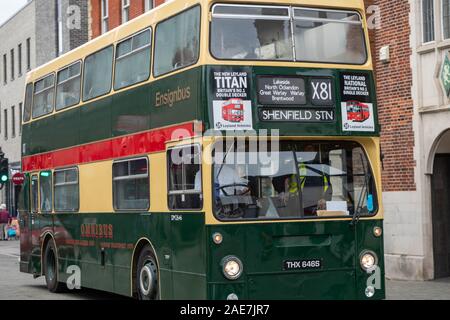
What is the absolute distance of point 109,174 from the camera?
14781mm

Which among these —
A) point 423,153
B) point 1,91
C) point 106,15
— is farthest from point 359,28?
point 1,91

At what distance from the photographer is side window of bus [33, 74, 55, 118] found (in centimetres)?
1806

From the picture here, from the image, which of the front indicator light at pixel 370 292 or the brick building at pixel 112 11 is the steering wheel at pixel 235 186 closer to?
the front indicator light at pixel 370 292

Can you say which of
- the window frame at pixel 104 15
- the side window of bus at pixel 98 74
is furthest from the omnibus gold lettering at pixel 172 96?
the window frame at pixel 104 15

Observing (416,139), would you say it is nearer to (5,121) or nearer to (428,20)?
(428,20)

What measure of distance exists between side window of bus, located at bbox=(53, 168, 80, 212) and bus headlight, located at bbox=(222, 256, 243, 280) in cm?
591

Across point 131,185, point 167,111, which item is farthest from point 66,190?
point 167,111

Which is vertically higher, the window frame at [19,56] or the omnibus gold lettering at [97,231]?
the window frame at [19,56]

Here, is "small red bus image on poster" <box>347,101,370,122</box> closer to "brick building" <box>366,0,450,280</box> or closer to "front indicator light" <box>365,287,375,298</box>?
"front indicator light" <box>365,287,375,298</box>

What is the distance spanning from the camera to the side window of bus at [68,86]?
16.5 m

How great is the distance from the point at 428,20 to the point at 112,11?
18031mm

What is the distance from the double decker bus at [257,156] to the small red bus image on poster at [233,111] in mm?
56

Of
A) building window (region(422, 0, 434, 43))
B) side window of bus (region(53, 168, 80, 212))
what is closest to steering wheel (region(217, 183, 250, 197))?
side window of bus (region(53, 168, 80, 212))

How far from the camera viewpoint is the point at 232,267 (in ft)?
36.5
